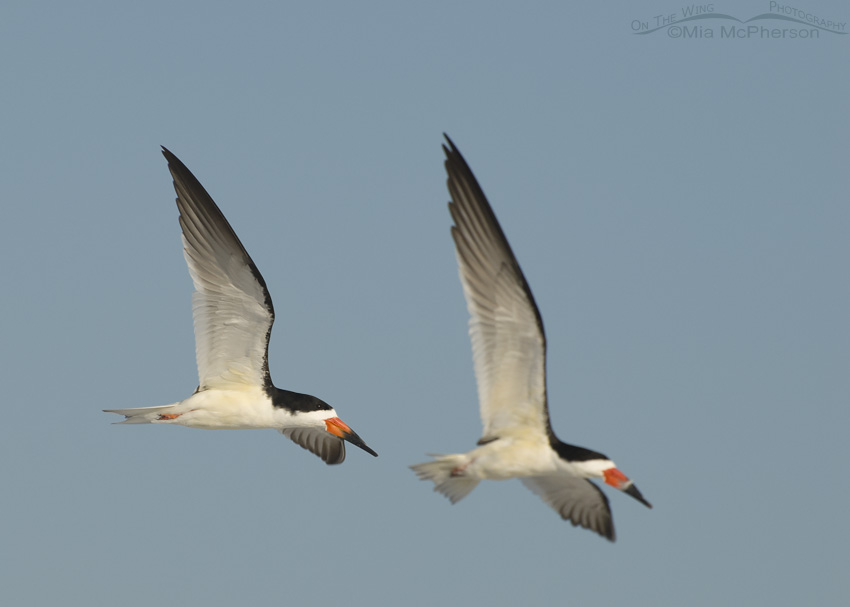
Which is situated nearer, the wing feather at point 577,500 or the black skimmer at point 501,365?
the black skimmer at point 501,365

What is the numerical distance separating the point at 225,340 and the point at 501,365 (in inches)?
174

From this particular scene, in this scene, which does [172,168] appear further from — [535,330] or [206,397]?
[535,330]

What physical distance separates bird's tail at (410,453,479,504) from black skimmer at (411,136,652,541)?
1 centimetres

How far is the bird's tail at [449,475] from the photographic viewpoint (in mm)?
12945

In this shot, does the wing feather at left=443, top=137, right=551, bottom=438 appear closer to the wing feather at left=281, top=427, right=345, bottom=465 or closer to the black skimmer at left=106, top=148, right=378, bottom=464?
the black skimmer at left=106, top=148, right=378, bottom=464

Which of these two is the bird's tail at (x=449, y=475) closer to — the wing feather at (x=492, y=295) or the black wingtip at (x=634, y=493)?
the wing feather at (x=492, y=295)

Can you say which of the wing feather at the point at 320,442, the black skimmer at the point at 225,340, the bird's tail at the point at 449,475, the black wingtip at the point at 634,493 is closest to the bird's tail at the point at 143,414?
the black skimmer at the point at 225,340

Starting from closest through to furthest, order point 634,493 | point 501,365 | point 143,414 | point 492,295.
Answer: point 492,295 < point 501,365 < point 634,493 < point 143,414

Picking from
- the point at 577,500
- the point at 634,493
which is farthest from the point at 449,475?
the point at 634,493

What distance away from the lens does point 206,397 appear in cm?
1528

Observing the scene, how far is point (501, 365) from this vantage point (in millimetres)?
12320

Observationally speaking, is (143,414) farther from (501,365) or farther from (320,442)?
(501,365)

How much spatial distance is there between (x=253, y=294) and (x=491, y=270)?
3.91m

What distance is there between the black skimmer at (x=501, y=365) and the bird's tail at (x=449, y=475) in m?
0.01
